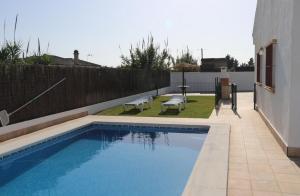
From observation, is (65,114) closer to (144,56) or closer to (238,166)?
(238,166)

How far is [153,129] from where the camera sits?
12.8 m

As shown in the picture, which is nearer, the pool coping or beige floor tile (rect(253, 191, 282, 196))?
beige floor tile (rect(253, 191, 282, 196))

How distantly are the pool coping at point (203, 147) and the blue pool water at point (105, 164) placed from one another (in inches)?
10.5

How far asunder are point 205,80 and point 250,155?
27514 mm

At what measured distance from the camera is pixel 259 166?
707 centimetres

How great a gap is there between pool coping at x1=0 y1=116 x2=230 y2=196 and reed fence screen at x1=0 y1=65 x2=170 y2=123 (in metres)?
0.85

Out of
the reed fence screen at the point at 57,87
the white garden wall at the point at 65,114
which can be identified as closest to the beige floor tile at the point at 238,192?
the white garden wall at the point at 65,114

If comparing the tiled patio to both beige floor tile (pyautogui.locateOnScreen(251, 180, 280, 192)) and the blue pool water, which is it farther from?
the blue pool water

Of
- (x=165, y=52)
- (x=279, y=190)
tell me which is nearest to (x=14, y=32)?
(x=279, y=190)

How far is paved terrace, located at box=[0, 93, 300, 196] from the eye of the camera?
229 inches

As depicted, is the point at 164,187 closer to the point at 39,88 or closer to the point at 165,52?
the point at 39,88

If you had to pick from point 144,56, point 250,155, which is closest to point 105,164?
point 250,155

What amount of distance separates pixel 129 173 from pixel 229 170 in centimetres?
244

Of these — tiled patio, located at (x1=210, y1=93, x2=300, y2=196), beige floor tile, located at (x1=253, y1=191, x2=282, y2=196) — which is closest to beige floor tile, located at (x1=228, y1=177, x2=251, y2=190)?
tiled patio, located at (x1=210, y1=93, x2=300, y2=196)
